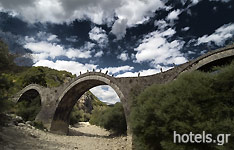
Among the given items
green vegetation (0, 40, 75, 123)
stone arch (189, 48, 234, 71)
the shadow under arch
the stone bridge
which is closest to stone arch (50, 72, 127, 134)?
the stone bridge

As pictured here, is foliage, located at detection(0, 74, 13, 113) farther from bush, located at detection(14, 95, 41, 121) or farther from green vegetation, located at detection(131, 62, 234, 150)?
bush, located at detection(14, 95, 41, 121)

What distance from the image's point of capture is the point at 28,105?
25453 mm

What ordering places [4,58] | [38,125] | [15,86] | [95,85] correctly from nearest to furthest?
[4,58], [15,86], [38,125], [95,85]

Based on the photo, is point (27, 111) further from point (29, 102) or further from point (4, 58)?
point (4, 58)

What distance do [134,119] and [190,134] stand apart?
283cm

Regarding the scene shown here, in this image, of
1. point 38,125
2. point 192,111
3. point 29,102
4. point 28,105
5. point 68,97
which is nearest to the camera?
point 192,111

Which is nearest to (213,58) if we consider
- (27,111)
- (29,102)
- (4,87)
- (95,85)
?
(4,87)

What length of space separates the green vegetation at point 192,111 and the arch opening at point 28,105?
18.8 metres

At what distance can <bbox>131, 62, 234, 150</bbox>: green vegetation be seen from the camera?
17.8 ft

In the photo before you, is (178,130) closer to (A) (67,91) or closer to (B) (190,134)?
(B) (190,134)

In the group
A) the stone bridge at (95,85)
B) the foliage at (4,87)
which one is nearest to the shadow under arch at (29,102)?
the stone bridge at (95,85)

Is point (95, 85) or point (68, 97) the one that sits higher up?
point (95, 85)

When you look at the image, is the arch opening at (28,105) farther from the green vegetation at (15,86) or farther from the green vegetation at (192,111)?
the green vegetation at (192,111)

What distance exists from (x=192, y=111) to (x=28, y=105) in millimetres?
25639
